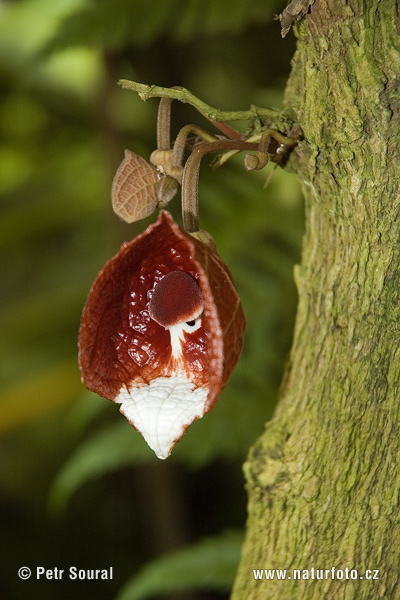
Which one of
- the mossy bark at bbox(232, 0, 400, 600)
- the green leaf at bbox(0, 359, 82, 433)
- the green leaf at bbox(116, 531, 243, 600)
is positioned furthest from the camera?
the green leaf at bbox(0, 359, 82, 433)

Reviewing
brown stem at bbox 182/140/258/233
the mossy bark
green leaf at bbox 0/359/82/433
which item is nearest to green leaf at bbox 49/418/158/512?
green leaf at bbox 0/359/82/433

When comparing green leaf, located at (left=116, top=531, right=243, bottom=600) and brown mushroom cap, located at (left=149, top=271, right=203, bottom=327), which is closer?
brown mushroom cap, located at (left=149, top=271, right=203, bottom=327)

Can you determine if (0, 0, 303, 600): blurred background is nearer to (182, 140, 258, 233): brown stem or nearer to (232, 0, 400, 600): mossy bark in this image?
(232, 0, 400, 600): mossy bark

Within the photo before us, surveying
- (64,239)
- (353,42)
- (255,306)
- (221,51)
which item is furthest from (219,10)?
(64,239)

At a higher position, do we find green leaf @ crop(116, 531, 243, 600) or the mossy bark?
the mossy bark

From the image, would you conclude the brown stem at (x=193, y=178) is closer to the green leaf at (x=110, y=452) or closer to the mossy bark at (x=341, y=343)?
the mossy bark at (x=341, y=343)

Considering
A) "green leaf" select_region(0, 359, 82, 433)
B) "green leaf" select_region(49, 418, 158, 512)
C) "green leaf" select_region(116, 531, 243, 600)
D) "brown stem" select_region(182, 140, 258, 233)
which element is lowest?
"green leaf" select_region(116, 531, 243, 600)
